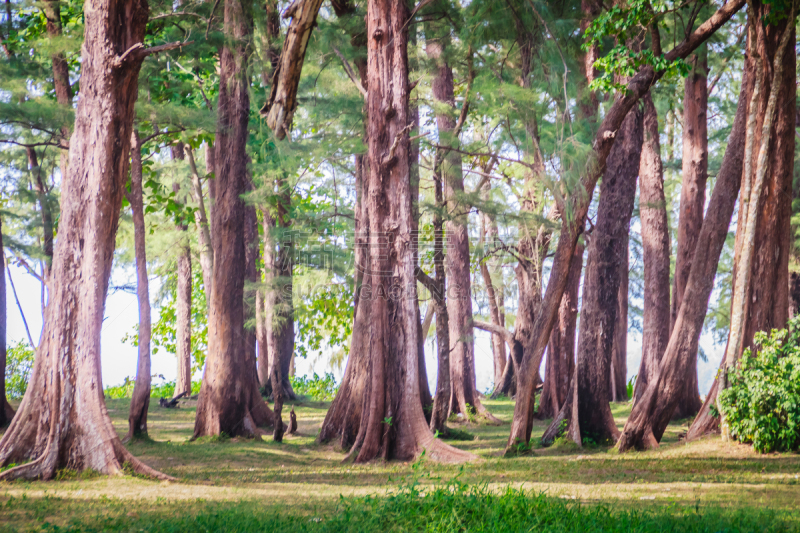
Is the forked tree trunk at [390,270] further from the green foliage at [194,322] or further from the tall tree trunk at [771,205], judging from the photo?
the green foliage at [194,322]

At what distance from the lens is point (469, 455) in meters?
8.15

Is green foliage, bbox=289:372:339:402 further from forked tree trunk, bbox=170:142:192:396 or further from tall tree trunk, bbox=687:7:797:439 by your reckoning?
tall tree trunk, bbox=687:7:797:439

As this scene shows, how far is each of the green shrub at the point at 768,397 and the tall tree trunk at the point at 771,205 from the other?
0.41m

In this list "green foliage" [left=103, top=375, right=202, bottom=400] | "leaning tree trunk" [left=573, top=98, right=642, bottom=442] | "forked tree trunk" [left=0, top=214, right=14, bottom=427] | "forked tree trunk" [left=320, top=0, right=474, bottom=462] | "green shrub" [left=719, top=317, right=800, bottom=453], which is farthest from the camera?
"green foliage" [left=103, top=375, right=202, bottom=400]

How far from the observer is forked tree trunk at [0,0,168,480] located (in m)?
6.67

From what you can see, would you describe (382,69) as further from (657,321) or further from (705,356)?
(705,356)

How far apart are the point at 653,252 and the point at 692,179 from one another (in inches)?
65.5

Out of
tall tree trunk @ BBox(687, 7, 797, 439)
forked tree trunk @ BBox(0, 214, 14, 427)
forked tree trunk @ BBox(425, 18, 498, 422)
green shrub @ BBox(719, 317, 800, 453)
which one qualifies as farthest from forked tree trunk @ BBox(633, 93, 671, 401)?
forked tree trunk @ BBox(0, 214, 14, 427)

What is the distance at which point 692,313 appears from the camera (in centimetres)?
887

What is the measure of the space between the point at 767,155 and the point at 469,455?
5368 millimetres

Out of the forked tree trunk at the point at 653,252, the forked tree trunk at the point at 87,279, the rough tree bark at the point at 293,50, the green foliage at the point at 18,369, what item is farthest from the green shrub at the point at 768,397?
→ the green foliage at the point at 18,369

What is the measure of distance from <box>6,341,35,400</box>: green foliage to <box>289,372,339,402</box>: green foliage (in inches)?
308

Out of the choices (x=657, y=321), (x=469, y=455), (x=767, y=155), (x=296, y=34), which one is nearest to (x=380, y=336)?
(x=469, y=455)

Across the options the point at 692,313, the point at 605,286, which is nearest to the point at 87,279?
the point at 605,286
